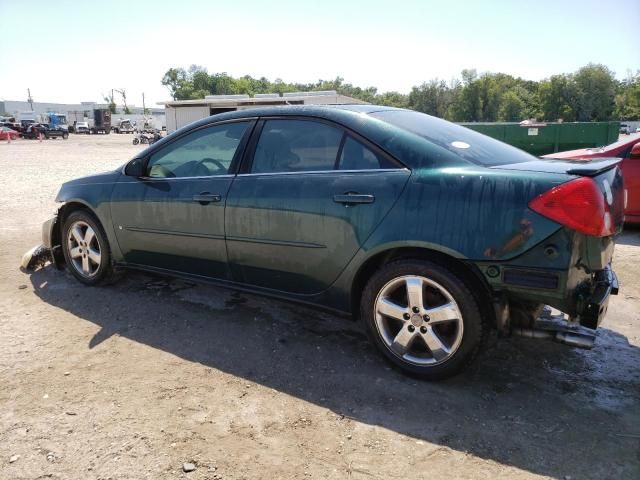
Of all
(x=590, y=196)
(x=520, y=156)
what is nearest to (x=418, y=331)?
(x=590, y=196)

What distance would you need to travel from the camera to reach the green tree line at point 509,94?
260ft

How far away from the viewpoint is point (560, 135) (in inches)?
533

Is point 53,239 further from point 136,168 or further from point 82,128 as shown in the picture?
point 82,128

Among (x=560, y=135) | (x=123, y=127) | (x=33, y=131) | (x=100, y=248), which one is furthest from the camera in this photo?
(x=123, y=127)

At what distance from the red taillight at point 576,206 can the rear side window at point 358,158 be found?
0.88m

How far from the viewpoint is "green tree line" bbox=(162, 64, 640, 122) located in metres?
79.2

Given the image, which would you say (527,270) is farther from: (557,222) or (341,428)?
(341,428)

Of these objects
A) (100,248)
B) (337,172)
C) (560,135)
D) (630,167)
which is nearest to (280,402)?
(337,172)

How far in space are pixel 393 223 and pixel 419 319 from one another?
579mm

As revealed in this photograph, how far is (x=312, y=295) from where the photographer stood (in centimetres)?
332

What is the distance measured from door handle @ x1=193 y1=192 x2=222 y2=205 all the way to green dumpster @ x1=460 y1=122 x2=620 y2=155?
12.1 metres

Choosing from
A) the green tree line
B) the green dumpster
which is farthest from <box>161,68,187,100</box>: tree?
the green dumpster

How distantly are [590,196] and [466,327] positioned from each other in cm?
93

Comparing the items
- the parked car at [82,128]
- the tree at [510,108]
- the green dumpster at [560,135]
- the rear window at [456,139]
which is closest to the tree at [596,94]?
the tree at [510,108]
